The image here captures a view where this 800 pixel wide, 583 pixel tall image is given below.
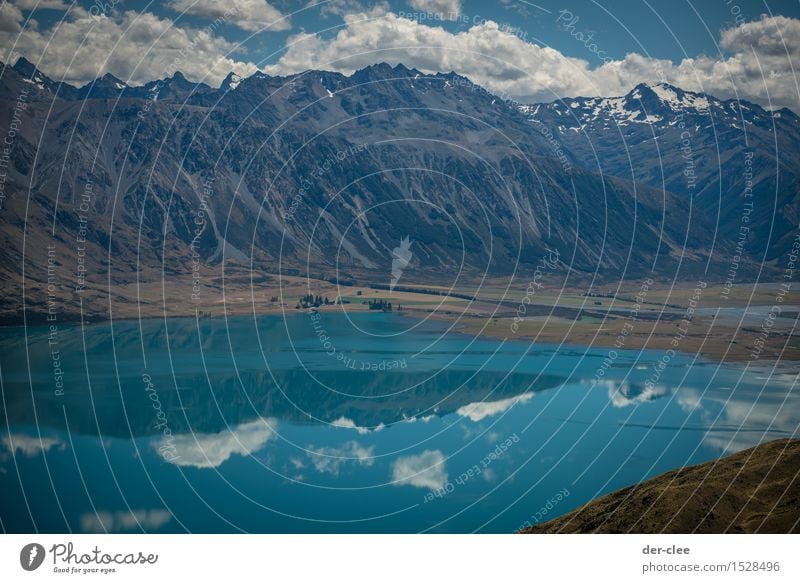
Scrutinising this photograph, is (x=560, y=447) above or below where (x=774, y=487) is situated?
below

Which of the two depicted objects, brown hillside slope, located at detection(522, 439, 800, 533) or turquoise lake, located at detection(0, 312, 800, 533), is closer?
brown hillside slope, located at detection(522, 439, 800, 533)

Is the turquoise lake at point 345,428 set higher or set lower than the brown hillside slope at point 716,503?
lower

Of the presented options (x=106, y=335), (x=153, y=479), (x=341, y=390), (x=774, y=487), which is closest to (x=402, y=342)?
(x=341, y=390)

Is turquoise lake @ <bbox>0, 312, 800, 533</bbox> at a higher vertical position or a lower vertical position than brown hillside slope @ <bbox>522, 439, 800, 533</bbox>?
lower

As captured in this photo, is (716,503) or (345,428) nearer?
(716,503)

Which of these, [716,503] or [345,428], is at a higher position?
[716,503]

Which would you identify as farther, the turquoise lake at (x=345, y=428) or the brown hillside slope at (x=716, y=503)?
the turquoise lake at (x=345, y=428)

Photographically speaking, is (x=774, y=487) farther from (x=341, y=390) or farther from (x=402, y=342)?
(x=402, y=342)

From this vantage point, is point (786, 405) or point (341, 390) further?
point (341, 390)
